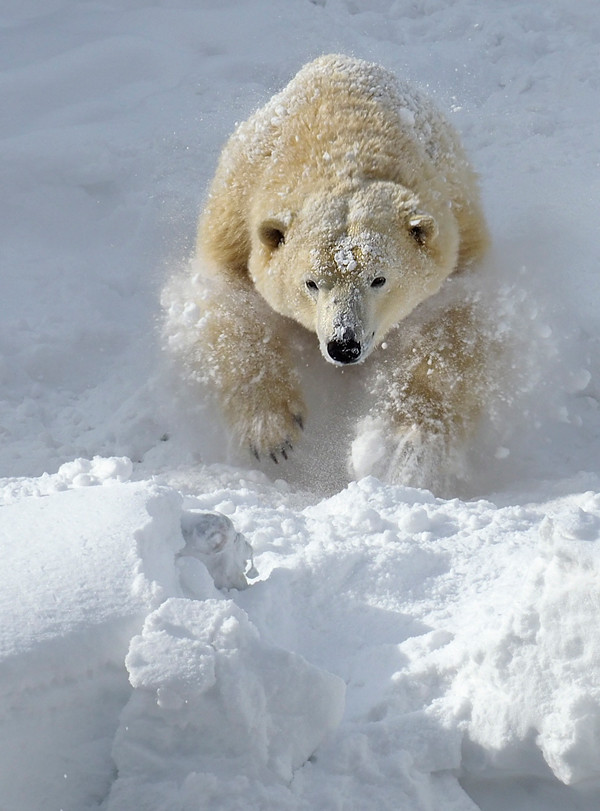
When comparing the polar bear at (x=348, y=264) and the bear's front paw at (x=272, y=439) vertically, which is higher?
the polar bear at (x=348, y=264)

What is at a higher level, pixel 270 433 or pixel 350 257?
pixel 350 257

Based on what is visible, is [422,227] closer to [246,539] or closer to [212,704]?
[246,539]

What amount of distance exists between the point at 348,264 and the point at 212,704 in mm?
2407

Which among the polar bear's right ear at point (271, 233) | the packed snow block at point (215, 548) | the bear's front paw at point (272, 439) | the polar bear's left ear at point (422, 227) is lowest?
the bear's front paw at point (272, 439)

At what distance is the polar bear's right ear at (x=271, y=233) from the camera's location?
4.08 meters

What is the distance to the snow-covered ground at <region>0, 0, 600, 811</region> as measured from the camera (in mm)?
1837

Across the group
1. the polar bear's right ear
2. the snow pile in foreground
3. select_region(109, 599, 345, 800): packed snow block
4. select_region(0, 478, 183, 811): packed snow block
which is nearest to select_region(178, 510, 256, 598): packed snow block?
the snow pile in foreground

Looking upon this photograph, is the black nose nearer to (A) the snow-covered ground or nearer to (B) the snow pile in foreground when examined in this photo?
(A) the snow-covered ground

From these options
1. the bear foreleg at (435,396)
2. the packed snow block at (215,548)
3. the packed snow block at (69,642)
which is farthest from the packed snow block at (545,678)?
the bear foreleg at (435,396)

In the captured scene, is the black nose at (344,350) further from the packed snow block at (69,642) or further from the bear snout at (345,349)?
the packed snow block at (69,642)

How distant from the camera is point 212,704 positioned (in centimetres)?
183

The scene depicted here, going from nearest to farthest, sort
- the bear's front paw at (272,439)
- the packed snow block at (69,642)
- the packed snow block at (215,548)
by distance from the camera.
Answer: the packed snow block at (69,642) < the packed snow block at (215,548) < the bear's front paw at (272,439)

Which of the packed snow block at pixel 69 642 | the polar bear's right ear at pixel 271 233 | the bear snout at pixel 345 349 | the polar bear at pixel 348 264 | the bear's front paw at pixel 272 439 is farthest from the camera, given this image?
the bear's front paw at pixel 272 439

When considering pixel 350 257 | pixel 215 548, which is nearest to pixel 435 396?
pixel 350 257
